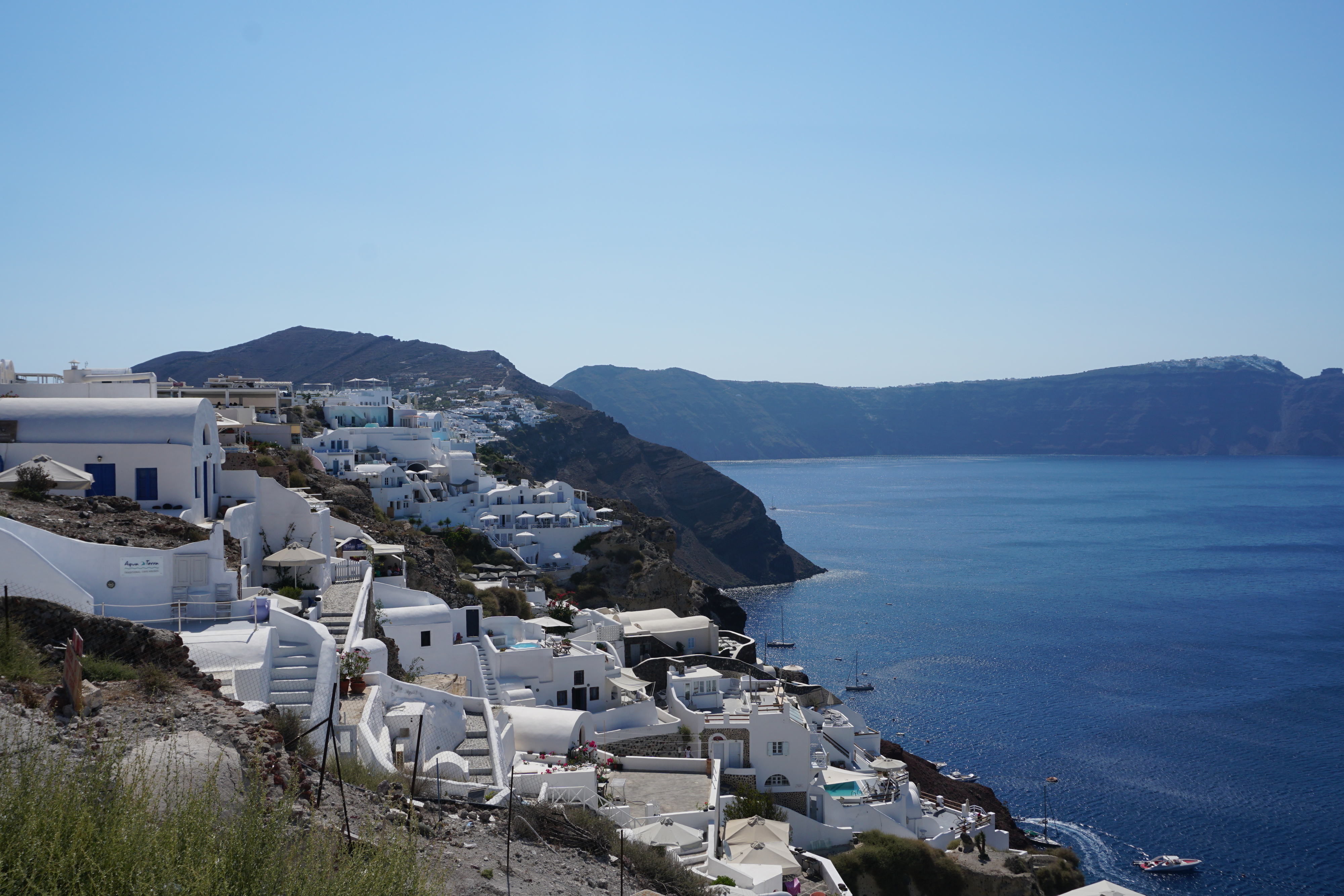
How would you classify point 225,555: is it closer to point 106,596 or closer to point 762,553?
point 106,596

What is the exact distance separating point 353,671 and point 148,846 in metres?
9.69

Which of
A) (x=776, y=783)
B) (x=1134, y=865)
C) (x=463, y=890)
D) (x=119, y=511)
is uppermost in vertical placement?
(x=119, y=511)

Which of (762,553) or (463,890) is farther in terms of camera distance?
(762,553)

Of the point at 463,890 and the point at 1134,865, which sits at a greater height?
the point at 463,890

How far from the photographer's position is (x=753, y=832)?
62.0 ft

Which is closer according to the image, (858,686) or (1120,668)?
(858,686)

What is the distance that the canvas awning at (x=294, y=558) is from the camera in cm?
1759

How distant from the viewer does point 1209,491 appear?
160000mm

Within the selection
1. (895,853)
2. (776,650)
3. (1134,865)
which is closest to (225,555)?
(895,853)

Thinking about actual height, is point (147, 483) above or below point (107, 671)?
above

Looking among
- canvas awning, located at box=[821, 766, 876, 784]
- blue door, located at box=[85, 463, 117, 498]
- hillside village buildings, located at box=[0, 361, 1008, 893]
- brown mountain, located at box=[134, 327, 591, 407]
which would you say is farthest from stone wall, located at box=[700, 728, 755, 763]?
brown mountain, located at box=[134, 327, 591, 407]

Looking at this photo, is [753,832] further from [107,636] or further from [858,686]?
[858,686]

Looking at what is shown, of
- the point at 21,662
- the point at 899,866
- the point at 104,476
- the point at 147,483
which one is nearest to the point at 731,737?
the point at 899,866

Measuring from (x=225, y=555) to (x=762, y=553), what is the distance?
82080 mm
